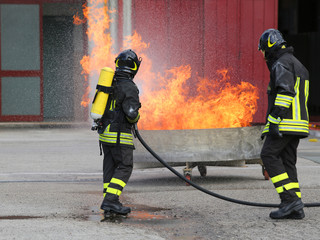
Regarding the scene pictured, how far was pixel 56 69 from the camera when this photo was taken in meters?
23.0

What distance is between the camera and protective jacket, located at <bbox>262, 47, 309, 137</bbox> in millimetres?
5879

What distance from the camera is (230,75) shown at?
17.6 m

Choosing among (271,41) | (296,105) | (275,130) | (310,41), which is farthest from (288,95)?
(310,41)

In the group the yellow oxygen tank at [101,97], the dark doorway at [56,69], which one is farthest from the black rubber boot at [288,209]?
the dark doorway at [56,69]

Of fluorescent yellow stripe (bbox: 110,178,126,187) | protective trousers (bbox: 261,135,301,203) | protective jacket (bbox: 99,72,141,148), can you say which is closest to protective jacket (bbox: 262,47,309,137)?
protective trousers (bbox: 261,135,301,203)

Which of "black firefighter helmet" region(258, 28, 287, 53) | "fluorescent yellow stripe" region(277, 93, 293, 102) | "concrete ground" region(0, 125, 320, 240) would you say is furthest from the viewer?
"black firefighter helmet" region(258, 28, 287, 53)

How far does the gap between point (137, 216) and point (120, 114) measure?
0.98m

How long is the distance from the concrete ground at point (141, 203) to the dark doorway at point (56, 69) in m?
11.0

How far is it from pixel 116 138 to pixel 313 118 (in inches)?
614

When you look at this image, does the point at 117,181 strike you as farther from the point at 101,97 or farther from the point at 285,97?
the point at 285,97

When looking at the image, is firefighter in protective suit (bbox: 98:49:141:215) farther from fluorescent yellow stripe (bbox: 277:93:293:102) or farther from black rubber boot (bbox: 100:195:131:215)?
fluorescent yellow stripe (bbox: 277:93:293:102)

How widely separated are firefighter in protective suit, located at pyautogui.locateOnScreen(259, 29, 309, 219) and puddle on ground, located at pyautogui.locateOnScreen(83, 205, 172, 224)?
3.49 ft

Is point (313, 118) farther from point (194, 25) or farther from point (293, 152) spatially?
point (293, 152)

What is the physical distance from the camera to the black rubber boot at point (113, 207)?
6129 mm
